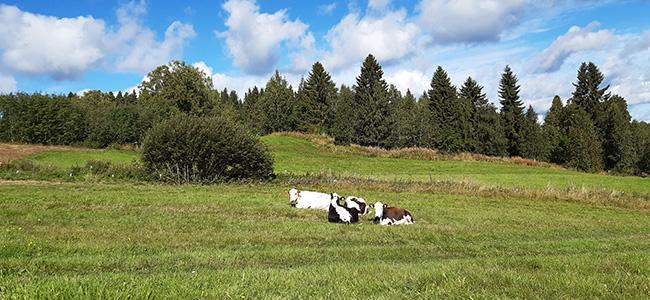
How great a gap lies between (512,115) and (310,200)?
67989 millimetres

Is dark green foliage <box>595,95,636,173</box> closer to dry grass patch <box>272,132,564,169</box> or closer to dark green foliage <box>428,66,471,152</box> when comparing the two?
A: dry grass patch <box>272,132,564,169</box>

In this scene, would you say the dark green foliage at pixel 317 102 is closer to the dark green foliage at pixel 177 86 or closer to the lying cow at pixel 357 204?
the dark green foliage at pixel 177 86

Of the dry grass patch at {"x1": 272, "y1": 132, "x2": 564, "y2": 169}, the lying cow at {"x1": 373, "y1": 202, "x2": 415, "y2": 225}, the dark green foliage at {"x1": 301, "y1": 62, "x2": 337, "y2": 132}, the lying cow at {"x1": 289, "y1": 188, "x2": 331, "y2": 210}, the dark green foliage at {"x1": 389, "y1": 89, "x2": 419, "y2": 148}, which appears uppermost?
the dark green foliage at {"x1": 301, "y1": 62, "x2": 337, "y2": 132}

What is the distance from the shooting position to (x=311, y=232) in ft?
47.3

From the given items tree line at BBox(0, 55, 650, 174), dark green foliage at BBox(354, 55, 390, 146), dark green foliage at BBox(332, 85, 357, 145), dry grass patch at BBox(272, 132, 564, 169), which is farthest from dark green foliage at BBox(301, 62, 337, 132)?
dry grass patch at BBox(272, 132, 564, 169)

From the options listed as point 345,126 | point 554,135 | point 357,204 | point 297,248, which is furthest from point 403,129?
point 297,248

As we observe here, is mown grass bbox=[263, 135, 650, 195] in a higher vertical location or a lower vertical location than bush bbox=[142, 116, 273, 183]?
lower

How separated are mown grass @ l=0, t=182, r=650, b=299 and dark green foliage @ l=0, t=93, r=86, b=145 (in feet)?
114

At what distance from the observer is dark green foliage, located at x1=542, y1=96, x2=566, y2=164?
89000 millimetres

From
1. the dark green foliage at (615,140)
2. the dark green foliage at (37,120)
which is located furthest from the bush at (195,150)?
the dark green foliage at (615,140)

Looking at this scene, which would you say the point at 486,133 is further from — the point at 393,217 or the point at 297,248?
the point at 297,248

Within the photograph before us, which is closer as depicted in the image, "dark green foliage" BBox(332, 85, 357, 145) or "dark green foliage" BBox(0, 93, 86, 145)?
"dark green foliage" BBox(0, 93, 86, 145)

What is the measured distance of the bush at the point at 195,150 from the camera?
100 ft

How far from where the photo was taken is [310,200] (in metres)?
21.2
